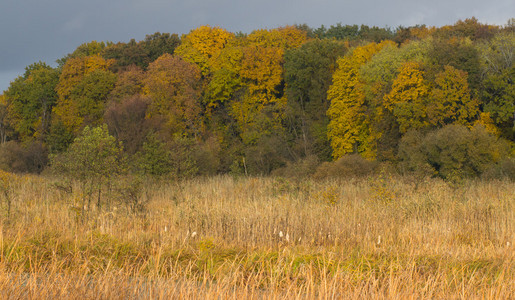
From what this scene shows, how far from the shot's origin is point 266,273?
7191mm

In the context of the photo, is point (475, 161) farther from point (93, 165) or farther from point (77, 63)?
point (77, 63)

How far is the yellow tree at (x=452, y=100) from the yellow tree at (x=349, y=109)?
23.4ft

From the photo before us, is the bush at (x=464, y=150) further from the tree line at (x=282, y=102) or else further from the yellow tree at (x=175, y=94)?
the yellow tree at (x=175, y=94)

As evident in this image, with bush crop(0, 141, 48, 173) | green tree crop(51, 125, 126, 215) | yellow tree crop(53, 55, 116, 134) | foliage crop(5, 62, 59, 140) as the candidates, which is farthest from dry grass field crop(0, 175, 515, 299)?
foliage crop(5, 62, 59, 140)

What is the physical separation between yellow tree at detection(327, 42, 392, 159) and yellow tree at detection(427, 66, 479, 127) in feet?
23.4

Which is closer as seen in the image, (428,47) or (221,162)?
(428,47)

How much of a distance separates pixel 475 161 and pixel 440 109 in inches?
205

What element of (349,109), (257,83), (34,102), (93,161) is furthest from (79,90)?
(93,161)

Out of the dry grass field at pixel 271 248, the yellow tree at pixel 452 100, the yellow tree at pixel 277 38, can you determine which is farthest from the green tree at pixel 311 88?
the dry grass field at pixel 271 248

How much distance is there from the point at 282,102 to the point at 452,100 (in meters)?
18.0

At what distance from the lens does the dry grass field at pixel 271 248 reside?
5.56 m

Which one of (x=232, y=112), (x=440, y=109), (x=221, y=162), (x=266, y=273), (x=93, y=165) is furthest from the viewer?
(x=232, y=112)

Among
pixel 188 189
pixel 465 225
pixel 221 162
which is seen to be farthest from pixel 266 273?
pixel 221 162

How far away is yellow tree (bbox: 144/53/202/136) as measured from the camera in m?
44.1
